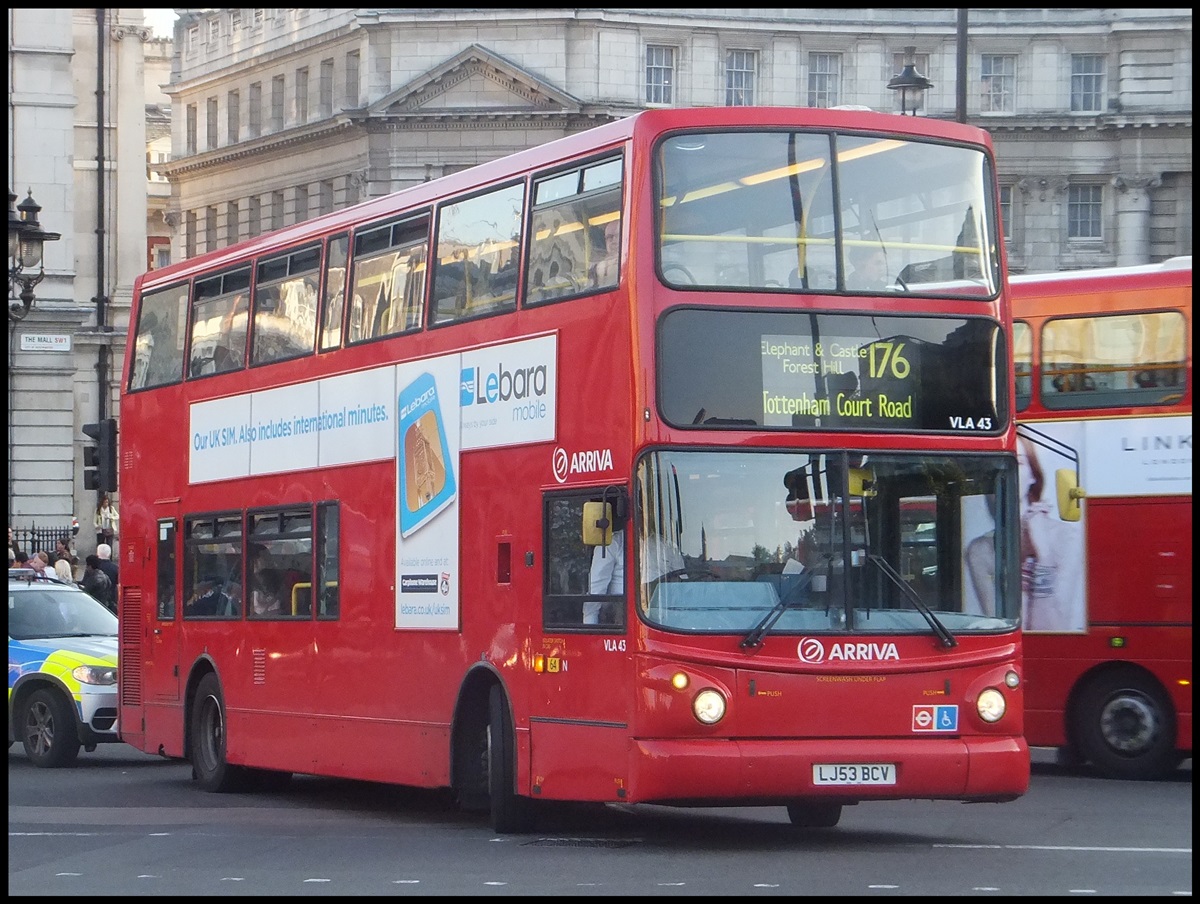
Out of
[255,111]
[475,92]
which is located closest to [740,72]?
[475,92]

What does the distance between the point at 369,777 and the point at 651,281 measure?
4.70 meters

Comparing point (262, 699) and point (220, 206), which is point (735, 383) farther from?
point (220, 206)

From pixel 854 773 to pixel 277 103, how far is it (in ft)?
237

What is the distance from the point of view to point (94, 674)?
20.7 meters

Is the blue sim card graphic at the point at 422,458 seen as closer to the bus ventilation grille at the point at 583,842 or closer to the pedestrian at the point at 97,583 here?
the bus ventilation grille at the point at 583,842

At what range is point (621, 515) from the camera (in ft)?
41.7

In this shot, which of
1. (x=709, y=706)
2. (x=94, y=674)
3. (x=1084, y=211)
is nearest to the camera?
(x=709, y=706)

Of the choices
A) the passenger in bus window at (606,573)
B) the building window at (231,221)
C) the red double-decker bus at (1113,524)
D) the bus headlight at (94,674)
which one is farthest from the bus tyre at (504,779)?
the building window at (231,221)

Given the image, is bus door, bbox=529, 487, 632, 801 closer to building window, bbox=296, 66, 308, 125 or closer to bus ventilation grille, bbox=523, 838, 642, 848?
bus ventilation grille, bbox=523, 838, 642, 848

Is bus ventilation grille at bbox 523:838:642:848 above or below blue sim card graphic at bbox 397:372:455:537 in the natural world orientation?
below

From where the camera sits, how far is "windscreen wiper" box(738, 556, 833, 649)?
12555 mm

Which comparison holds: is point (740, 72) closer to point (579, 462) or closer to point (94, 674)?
point (94, 674)

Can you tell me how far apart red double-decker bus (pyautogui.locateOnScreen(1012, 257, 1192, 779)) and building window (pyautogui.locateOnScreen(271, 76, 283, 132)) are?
2588 inches

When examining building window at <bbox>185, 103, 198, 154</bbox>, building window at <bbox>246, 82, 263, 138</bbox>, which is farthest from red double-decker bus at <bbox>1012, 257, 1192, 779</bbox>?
building window at <bbox>185, 103, 198, 154</bbox>
